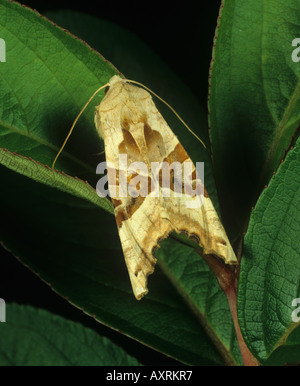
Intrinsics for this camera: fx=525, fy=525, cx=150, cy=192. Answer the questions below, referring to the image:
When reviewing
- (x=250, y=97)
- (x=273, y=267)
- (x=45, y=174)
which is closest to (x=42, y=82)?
(x=45, y=174)

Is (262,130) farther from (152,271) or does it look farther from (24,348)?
(24,348)

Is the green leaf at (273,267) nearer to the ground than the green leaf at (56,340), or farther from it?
farther from it

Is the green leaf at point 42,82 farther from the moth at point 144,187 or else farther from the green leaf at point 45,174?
the green leaf at point 45,174

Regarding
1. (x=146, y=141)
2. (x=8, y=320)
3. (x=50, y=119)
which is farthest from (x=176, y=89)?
(x=8, y=320)

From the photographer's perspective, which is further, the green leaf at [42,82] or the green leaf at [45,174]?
the green leaf at [42,82]

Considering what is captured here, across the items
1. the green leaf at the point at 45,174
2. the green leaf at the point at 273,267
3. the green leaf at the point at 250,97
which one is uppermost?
the green leaf at the point at 250,97

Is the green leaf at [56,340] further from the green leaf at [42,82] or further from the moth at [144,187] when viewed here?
the green leaf at [42,82]

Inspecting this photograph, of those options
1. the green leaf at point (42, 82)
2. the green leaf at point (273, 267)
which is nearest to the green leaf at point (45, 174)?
the green leaf at point (42, 82)
